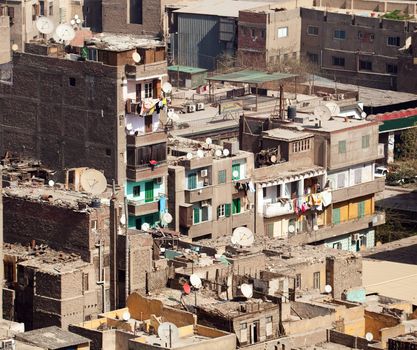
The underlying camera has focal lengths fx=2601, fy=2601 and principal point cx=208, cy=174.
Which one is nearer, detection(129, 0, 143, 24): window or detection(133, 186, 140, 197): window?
detection(133, 186, 140, 197): window

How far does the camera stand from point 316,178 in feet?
410

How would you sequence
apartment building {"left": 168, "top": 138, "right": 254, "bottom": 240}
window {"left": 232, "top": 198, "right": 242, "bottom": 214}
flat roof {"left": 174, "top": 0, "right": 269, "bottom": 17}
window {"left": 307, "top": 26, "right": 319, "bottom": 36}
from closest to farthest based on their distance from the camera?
apartment building {"left": 168, "top": 138, "right": 254, "bottom": 240} → window {"left": 232, "top": 198, "right": 242, "bottom": 214} → window {"left": 307, "top": 26, "right": 319, "bottom": 36} → flat roof {"left": 174, "top": 0, "right": 269, "bottom": 17}

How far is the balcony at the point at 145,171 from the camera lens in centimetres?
11506

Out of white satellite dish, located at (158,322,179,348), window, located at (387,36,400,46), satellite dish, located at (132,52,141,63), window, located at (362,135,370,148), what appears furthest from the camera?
window, located at (387,36,400,46)

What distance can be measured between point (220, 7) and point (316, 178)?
45.0 meters

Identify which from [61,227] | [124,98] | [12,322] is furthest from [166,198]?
[12,322]

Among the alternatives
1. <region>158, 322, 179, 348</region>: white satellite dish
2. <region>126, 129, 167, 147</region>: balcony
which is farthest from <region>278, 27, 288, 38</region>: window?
<region>158, 322, 179, 348</region>: white satellite dish

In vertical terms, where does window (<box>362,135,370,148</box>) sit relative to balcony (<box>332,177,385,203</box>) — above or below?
above

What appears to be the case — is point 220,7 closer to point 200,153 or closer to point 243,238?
point 200,153

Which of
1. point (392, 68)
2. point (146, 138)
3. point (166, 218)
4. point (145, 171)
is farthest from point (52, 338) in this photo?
point (392, 68)

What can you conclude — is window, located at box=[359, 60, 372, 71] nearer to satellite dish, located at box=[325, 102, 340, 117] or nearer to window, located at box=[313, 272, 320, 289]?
satellite dish, located at box=[325, 102, 340, 117]

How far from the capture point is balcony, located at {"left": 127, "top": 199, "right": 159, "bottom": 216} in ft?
376

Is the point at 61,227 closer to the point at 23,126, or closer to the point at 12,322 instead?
the point at 12,322

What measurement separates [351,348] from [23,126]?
2639 centimetres
